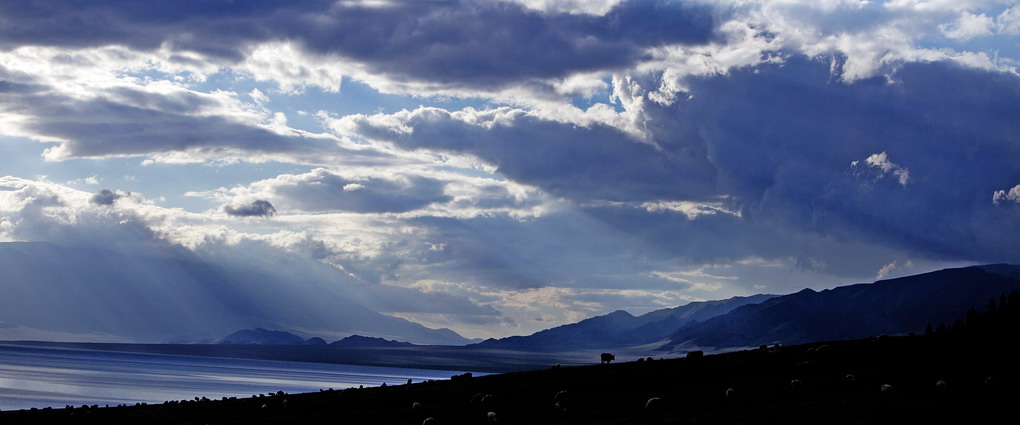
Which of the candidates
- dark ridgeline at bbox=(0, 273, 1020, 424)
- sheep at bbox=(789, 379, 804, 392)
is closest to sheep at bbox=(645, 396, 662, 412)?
dark ridgeline at bbox=(0, 273, 1020, 424)

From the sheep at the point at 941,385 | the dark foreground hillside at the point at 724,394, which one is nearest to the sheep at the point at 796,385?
the dark foreground hillside at the point at 724,394

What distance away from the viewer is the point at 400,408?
7631 centimetres

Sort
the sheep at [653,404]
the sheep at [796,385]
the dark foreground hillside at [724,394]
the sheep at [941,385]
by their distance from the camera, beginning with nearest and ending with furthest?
the dark foreground hillside at [724,394]
the sheep at [941,385]
the sheep at [653,404]
the sheep at [796,385]

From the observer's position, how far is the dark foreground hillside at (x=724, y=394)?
51188mm

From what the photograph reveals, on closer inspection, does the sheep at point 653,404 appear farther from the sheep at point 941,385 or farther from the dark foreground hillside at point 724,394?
the sheep at point 941,385

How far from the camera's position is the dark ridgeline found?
168ft

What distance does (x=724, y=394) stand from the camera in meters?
64.3

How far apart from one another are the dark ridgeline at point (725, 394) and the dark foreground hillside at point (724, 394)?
11cm

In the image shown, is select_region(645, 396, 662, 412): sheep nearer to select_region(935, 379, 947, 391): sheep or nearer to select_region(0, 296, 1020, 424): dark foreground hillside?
select_region(0, 296, 1020, 424): dark foreground hillside

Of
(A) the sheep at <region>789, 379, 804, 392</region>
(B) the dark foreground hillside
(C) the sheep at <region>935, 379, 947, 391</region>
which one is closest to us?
(B) the dark foreground hillside

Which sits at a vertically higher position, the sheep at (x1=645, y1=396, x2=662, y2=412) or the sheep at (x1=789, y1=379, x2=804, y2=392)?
the sheep at (x1=789, y1=379, x2=804, y2=392)

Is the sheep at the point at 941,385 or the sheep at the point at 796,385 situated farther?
the sheep at the point at 796,385

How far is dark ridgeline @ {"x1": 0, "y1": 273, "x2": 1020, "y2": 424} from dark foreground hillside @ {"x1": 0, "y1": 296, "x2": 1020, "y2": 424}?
0.37 feet

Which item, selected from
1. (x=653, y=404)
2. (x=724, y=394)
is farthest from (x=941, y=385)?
(x=653, y=404)
